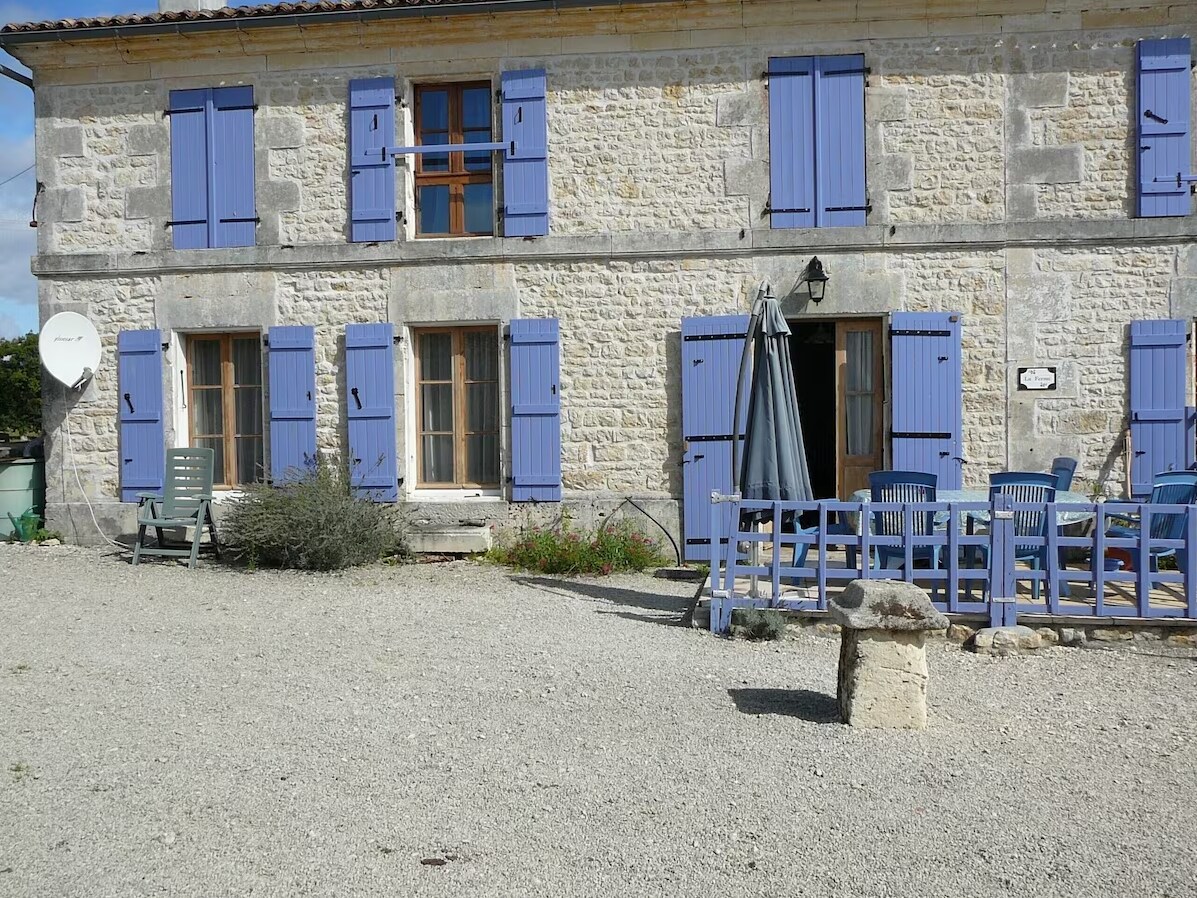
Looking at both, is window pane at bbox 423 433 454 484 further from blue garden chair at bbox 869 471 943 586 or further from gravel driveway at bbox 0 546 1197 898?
blue garden chair at bbox 869 471 943 586

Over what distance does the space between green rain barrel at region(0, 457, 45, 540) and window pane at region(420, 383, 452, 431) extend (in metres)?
3.44

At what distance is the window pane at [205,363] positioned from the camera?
923cm

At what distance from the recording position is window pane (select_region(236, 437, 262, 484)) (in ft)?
30.0

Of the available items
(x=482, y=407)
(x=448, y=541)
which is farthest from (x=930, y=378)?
(x=448, y=541)

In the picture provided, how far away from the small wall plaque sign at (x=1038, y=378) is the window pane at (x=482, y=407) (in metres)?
4.14

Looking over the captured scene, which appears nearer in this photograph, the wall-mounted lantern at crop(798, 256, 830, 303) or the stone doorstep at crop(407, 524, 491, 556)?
the wall-mounted lantern at crop(798, 256, 830, 303)

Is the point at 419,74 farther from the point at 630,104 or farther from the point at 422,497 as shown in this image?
the point at 422,497

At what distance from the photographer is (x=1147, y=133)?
8047 millimetres

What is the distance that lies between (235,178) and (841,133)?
4.90 meters

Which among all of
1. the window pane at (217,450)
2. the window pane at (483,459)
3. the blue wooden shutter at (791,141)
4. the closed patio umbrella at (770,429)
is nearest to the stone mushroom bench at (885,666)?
the closed patio umbrella at (770,429)

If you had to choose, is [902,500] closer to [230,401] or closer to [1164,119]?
[1164,119]

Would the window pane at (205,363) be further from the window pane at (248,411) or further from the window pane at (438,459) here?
the window pane at (438,459)

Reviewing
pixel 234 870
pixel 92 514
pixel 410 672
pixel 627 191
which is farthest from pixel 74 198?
pixel 234 870

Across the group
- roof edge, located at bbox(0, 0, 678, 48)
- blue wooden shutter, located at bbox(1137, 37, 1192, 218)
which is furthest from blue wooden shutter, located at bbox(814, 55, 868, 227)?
blue wooden shutter, located at bbox(1137, 37, 1192, 218)
